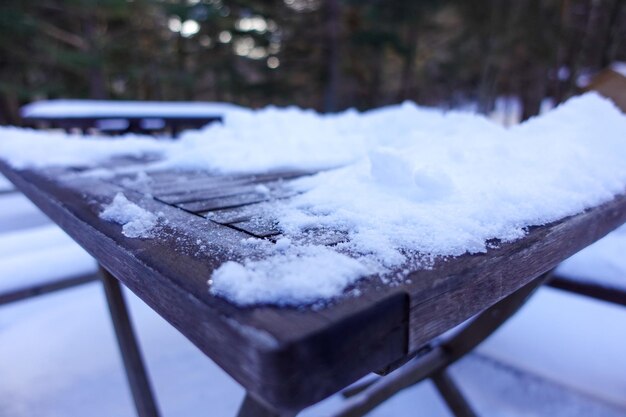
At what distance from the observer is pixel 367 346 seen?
1.52ft

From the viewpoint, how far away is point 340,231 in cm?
74

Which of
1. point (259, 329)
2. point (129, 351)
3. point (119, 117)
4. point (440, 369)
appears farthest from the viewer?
point (119, 117)

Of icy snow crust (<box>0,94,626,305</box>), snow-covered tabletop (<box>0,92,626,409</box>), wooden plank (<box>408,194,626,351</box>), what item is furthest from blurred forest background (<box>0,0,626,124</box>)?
wooden plank (<box>408,194,626,351</box>)

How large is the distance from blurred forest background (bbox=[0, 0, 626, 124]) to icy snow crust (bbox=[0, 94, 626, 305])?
6.36m

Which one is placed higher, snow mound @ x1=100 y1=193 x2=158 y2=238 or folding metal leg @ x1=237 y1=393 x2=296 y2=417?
snow mound @ x1=100 y1=193 x2=158 y2=238

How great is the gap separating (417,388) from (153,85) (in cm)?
1419

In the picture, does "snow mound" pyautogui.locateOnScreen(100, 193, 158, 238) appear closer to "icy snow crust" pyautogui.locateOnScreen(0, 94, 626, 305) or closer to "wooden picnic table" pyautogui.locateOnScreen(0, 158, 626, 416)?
"wooden picnic table" pyautogui.locateOnScreen(0, 158, 626, 416)

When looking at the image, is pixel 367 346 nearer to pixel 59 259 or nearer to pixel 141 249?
pixel 141 249

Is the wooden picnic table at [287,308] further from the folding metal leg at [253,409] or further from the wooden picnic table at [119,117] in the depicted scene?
the wooden picnic table at [119,117]

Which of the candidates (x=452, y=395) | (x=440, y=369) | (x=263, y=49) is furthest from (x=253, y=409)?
(x=263, y=49)

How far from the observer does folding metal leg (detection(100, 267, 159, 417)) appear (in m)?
1.43

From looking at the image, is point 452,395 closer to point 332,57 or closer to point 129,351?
point 129,351

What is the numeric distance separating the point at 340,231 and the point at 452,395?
1.33 meters

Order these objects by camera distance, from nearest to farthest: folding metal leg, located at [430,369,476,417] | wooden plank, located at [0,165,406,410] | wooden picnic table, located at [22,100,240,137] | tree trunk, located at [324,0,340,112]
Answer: wooden plank, located at [0,165,406,410] → folding metal leg, located at [430,369,476,417] → wooden picnic table, located at [22,100,240,137] → tree trunk, located at [324,0,340,112]
